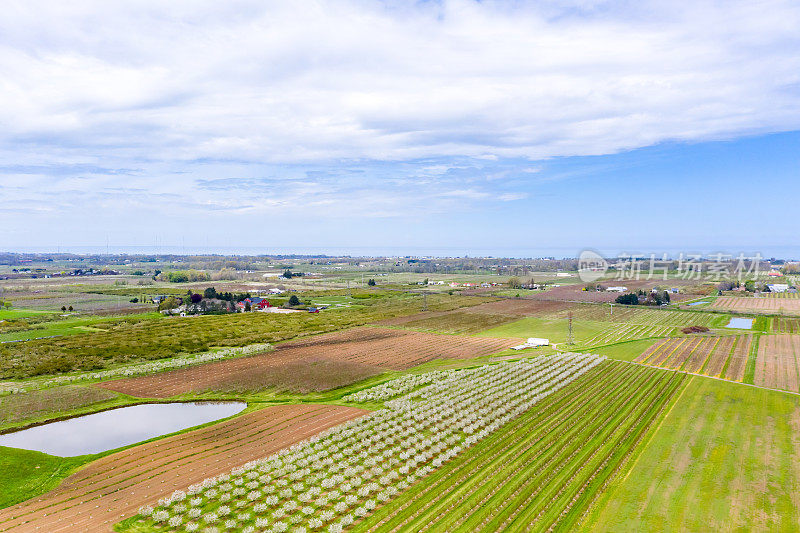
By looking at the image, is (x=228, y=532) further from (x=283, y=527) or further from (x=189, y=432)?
(x=189, y=432)

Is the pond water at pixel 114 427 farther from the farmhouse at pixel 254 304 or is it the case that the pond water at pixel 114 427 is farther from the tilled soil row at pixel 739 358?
the farmhouse at pixel 254 304

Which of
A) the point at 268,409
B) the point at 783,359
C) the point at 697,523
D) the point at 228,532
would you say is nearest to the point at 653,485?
the point at 697,523

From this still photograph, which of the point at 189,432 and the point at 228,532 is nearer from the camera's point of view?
the point at 228,532

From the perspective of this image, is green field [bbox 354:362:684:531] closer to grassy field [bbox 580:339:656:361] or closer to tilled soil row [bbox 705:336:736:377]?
tilled soil row [bbox 705:336:736:377]

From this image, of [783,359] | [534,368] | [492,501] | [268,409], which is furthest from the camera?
[783,359]

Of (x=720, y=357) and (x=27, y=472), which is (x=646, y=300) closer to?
(x=720, y=357)

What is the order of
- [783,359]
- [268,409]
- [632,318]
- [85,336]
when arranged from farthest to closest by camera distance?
[632,318], [85,336], [783,359], [268,409]

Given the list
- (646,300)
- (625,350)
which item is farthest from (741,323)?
(625,350)
